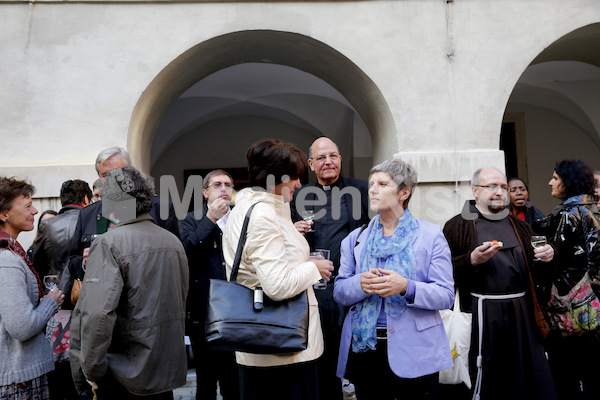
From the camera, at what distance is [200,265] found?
12.5 ft

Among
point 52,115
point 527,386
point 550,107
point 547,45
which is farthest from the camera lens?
point 550,107

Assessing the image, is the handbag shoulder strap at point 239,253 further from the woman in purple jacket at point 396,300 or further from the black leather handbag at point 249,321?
the woman in purple jacket at point 396,300

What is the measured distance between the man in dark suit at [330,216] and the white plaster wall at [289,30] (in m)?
1.62

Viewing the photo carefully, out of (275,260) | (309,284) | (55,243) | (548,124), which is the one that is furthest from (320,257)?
(548,124)

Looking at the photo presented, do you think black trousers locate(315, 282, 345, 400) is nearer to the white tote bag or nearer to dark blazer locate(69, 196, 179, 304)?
the white tote bag

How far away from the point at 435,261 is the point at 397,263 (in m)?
0.21

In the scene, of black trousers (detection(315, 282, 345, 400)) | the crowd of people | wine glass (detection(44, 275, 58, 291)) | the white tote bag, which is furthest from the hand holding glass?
wine glass (detection(44, 275, 58, 291))

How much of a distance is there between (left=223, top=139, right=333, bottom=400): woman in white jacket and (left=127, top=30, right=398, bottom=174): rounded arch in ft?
10.2

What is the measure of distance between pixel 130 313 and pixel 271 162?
3.25ft

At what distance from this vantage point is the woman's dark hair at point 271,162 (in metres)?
2.48

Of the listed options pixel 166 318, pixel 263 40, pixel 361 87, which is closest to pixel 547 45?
pixel 361 87

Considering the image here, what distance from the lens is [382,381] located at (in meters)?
2.81

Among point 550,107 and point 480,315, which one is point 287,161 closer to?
point 480,315

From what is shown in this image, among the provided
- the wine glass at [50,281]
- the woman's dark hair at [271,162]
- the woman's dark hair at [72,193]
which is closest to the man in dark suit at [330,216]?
the woman's dark hair at [271,162]
